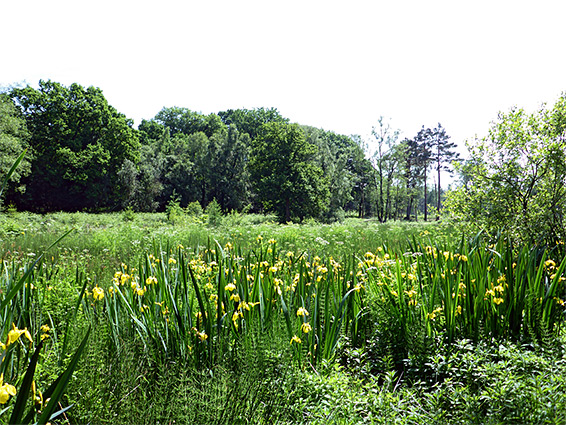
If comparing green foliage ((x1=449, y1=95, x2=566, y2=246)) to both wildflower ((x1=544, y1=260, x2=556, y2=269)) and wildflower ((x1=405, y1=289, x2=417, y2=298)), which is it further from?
wildflower ((x1=405, y1=289, x2=417, y2=298))

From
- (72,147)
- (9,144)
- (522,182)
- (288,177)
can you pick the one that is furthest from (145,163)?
(522,182)

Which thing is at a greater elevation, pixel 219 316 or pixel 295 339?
pixel 219 316

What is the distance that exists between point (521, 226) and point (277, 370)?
4181 mm

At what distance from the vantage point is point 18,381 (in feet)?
5.08

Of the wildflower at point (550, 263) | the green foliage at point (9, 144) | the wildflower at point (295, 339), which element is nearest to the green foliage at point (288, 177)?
the green foliage at point (9, 144)

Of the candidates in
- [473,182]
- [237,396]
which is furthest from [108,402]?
[473,182]

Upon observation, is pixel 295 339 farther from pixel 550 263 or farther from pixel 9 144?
pixel 9 144

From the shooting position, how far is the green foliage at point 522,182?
4.55 metres

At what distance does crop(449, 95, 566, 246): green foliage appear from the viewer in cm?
455

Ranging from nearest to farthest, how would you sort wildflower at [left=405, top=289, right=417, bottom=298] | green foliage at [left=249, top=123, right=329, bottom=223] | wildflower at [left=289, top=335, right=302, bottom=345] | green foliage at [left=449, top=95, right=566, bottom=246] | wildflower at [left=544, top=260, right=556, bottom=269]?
1. wildflower at [left=289, top=335, right=302, bottom=345]
2. wildflower at [left=405, top=289, right=417, bottom=298]
3. wildflower at [left=544, top=260, right=556, bottom=269]
4. green foliage at [left=449, top=95, right=566, bottom=246]
5. green foliage at [left=249, top=123, right=329, bottom=223]

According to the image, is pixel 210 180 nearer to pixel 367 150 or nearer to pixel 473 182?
pixel 367 150

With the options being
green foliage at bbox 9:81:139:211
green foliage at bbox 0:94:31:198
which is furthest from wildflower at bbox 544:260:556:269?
green foliage at bbox 9:81:139:211

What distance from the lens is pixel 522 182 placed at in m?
4.85

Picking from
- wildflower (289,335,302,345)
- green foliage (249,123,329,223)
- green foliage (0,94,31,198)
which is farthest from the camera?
green foliage (249,123,329,223)
